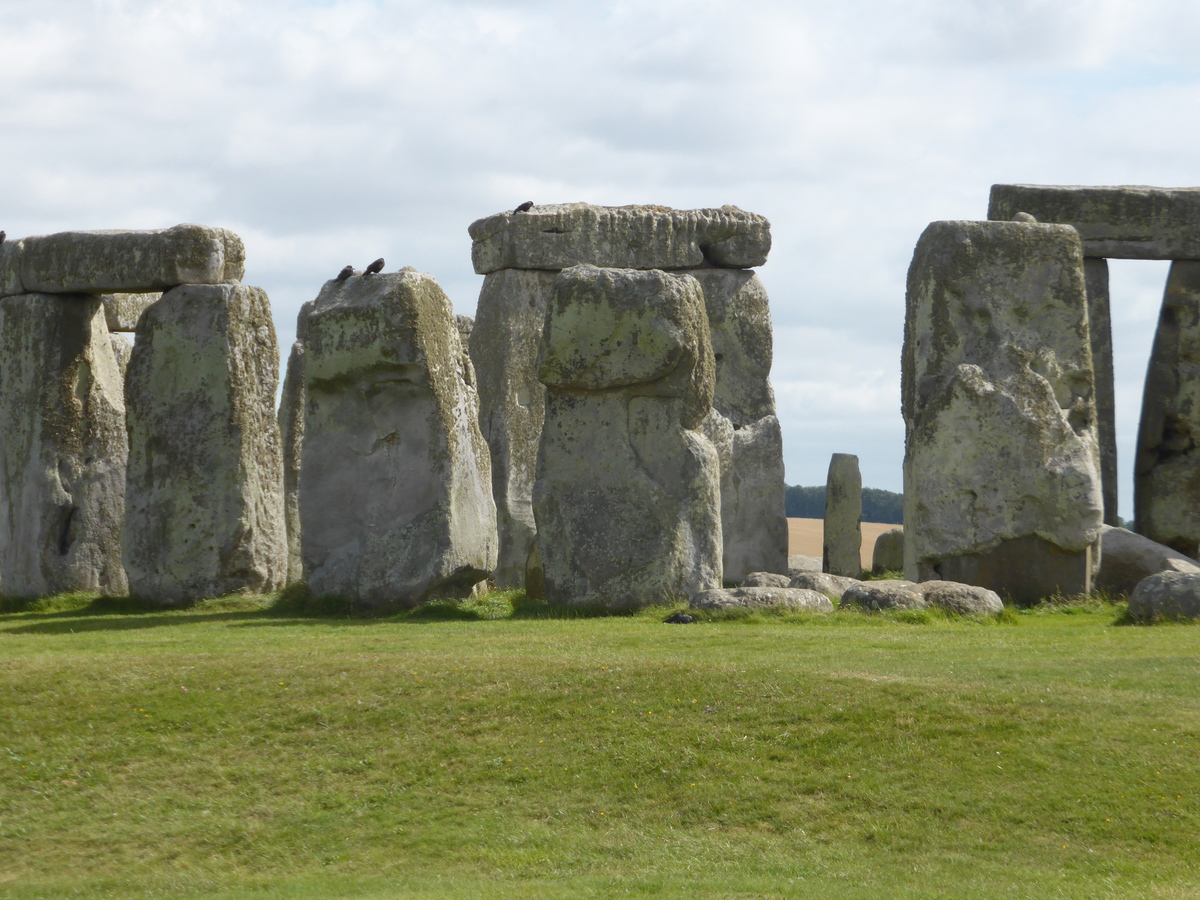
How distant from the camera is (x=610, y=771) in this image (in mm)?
10352

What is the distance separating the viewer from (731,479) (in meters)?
21.8

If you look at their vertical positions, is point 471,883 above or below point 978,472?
below

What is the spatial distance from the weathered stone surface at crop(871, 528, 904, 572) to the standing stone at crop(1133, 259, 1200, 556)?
3.19 metres

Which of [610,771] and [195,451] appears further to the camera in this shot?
[195,451]

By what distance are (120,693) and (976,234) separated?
33.8 ft

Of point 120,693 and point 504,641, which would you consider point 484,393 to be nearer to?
point 504,641

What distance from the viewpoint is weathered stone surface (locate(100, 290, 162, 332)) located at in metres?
21.9

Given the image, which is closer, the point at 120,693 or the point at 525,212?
the point at 120,693

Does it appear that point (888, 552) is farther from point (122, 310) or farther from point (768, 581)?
point (122, 310)

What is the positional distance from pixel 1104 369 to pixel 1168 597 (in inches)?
348

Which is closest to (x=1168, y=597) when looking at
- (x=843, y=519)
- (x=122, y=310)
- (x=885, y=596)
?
(x=885, y=596)

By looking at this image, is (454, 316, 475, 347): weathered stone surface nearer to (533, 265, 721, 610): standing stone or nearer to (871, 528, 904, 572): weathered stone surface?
(871, 528, 904, 572): weathered stone surface

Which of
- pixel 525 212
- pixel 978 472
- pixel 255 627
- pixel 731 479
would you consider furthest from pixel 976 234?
pixel 255 627

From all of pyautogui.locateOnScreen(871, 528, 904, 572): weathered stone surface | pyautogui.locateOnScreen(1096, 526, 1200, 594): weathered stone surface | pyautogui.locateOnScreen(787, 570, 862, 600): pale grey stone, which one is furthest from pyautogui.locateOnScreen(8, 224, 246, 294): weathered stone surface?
pyautogui.locateOnScreen(871, 528, 904, 572): weathered stone surface
